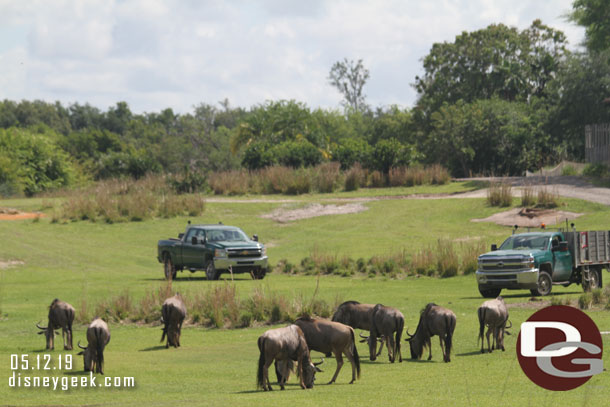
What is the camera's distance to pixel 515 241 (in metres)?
25.6

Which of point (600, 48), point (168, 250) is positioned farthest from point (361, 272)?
point (600, 48)

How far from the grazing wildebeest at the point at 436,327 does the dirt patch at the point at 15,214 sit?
34.9 metres

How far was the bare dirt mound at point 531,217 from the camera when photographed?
1591 inches

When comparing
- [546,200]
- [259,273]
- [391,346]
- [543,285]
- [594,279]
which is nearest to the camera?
[391,346]

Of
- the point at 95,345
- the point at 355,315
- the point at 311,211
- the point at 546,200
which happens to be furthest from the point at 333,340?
the point at 311,211

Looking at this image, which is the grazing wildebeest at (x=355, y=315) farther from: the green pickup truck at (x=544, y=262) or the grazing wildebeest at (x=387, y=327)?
the green pickup truck at (x=544, y=262)

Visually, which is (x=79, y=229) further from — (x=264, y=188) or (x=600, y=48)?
(x=600, y=48)

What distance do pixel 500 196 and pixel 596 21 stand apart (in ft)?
58.3

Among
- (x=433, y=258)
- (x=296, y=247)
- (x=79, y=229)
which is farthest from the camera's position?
(x=79, y=229)

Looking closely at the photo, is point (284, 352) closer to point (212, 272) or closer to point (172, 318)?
point (172, 318)

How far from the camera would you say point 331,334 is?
41.2ft

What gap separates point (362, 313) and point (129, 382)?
4.27 metres

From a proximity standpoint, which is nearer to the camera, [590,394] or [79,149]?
[590,394]

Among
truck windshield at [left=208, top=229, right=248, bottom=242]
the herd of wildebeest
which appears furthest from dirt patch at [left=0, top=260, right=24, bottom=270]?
the herd of wildebeest
